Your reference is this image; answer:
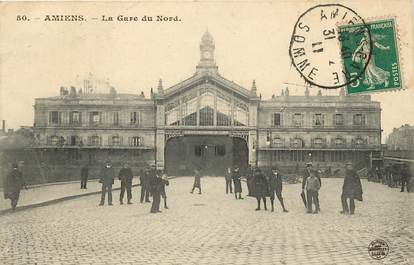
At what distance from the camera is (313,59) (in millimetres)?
14773

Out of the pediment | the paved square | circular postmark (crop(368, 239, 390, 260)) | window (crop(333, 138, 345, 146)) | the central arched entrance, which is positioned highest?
the pediment

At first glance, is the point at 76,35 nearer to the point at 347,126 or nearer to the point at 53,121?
the point at 53,121

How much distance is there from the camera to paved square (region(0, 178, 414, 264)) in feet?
31.4

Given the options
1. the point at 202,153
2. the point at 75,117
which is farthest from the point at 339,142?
the point at 75,117

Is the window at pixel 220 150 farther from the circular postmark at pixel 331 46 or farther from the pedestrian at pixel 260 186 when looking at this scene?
the circular postmark at pixel 331 46

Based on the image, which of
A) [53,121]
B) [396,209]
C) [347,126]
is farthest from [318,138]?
[396,209]

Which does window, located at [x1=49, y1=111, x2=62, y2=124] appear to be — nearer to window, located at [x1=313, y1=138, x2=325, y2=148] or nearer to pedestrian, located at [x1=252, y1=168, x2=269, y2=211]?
window, located at [x1=313, y1=138, x2=325, y2=148]

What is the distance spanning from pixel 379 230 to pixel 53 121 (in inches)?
1486

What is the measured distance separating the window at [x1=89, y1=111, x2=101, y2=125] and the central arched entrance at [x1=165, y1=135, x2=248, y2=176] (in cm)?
672

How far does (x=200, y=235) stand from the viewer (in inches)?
458

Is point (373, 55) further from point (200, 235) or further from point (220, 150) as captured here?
point (220, 150)

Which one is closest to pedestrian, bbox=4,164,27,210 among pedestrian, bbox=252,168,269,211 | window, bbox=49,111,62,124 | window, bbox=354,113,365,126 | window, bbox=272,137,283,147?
pedestrian, bbox=252,168,269,211

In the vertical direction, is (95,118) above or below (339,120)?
above

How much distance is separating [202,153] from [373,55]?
1356 inches
